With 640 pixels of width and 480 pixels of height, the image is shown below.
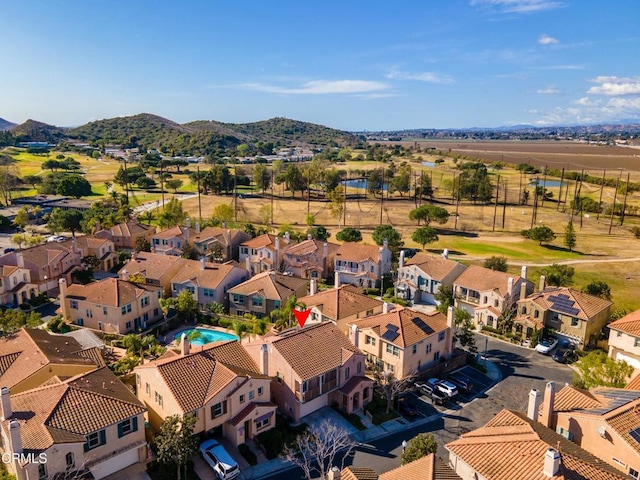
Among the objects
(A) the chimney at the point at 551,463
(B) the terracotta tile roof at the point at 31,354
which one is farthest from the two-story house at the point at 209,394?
(A) the chimney at the point at 551,463

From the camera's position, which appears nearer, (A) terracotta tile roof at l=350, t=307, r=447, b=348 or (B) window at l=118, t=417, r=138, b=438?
(B) window at l=118, t=417, r=138, b=438

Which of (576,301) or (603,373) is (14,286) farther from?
(576,301)

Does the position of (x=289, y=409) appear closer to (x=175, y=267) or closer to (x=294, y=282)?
(x=294, y=282)

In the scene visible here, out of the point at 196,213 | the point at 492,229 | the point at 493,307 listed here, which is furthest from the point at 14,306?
the point at 492,229

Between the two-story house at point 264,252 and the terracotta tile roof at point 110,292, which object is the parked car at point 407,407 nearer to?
the terracotta tile roof at point 110,292

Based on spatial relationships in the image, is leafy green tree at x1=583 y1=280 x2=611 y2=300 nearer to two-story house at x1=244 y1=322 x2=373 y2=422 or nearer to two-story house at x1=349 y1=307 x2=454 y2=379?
two-story house at x1=349 y1=307 x2=454 y2=379

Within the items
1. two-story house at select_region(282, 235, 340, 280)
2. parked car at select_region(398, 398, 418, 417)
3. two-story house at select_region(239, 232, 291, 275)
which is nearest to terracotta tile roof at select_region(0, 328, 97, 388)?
parked car at select_region(398, 398, 418, 417)
